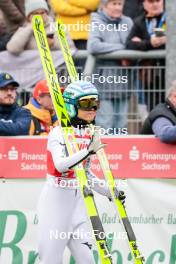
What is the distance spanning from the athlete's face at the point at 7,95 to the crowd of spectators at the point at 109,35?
166cm

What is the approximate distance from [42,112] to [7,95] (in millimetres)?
502

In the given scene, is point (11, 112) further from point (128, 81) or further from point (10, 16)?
point (10, 16)

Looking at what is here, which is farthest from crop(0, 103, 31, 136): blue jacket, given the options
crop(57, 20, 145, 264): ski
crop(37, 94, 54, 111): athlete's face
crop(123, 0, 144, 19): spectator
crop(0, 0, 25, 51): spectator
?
crop(123, 0, 144, 19): spectator

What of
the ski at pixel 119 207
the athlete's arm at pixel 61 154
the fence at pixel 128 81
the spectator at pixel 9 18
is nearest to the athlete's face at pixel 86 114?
the athlete's arm at pixel 61 154

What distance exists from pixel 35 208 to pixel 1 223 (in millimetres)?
373

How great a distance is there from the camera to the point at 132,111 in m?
11.7

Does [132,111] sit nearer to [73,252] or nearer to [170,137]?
[170,137]

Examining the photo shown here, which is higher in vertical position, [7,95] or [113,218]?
[7,95]

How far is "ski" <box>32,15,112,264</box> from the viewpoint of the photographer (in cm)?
807

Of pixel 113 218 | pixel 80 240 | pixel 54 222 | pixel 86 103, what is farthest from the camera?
pixel 113 218

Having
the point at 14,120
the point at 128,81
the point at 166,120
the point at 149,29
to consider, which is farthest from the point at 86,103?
the point at 149,29

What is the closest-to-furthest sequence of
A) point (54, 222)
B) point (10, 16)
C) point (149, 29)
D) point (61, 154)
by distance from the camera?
point (61, 154)
point (54, 222)
point (149, 29)
point (10, 16)

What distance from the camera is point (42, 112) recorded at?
10406 mm

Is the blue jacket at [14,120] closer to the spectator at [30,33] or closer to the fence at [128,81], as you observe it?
the fence at [128,81]
